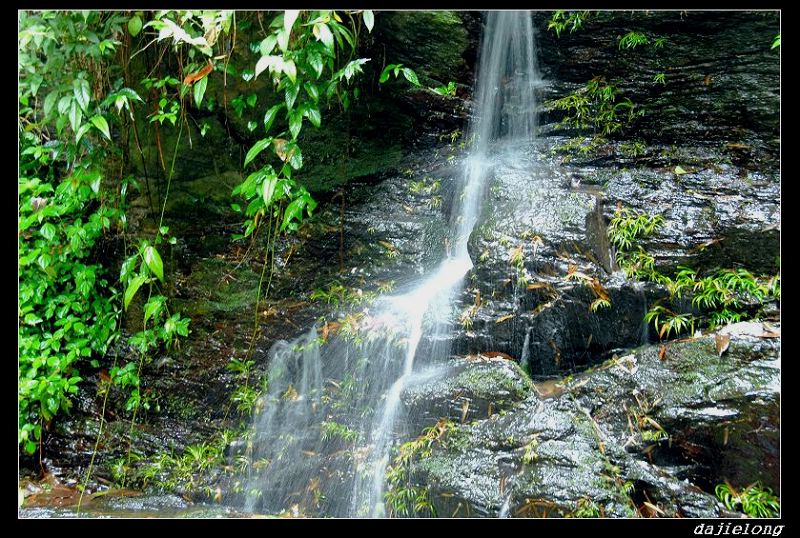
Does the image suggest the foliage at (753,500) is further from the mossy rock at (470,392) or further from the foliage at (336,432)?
the foliage at (336,432)

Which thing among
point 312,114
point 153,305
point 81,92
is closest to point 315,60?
point 312,114

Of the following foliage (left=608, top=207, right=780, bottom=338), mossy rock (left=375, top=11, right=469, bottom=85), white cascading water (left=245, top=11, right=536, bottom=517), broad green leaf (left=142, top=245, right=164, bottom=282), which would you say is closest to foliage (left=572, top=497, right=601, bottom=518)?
white cascading water (left=245, top=11, right=536, bottom=517)

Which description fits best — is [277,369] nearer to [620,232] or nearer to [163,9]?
[163,9]

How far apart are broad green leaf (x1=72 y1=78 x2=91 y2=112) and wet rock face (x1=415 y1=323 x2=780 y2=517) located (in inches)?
113

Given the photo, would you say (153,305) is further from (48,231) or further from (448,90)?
→ (448,90)

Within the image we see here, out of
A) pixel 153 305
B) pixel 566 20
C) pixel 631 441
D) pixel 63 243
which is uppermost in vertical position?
pixel 566 20

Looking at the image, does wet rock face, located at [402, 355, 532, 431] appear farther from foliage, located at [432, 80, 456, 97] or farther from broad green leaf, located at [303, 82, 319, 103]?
foliage, located at [432, 80, 456, 97]

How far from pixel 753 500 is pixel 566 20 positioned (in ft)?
13.9

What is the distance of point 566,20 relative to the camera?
475cm

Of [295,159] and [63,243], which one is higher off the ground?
[295,159]

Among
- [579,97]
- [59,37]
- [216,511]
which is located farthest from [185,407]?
[579,97]

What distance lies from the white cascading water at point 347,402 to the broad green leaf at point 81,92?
2.05 metres

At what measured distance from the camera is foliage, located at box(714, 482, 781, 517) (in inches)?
92.9

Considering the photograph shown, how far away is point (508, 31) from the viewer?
4977mm
